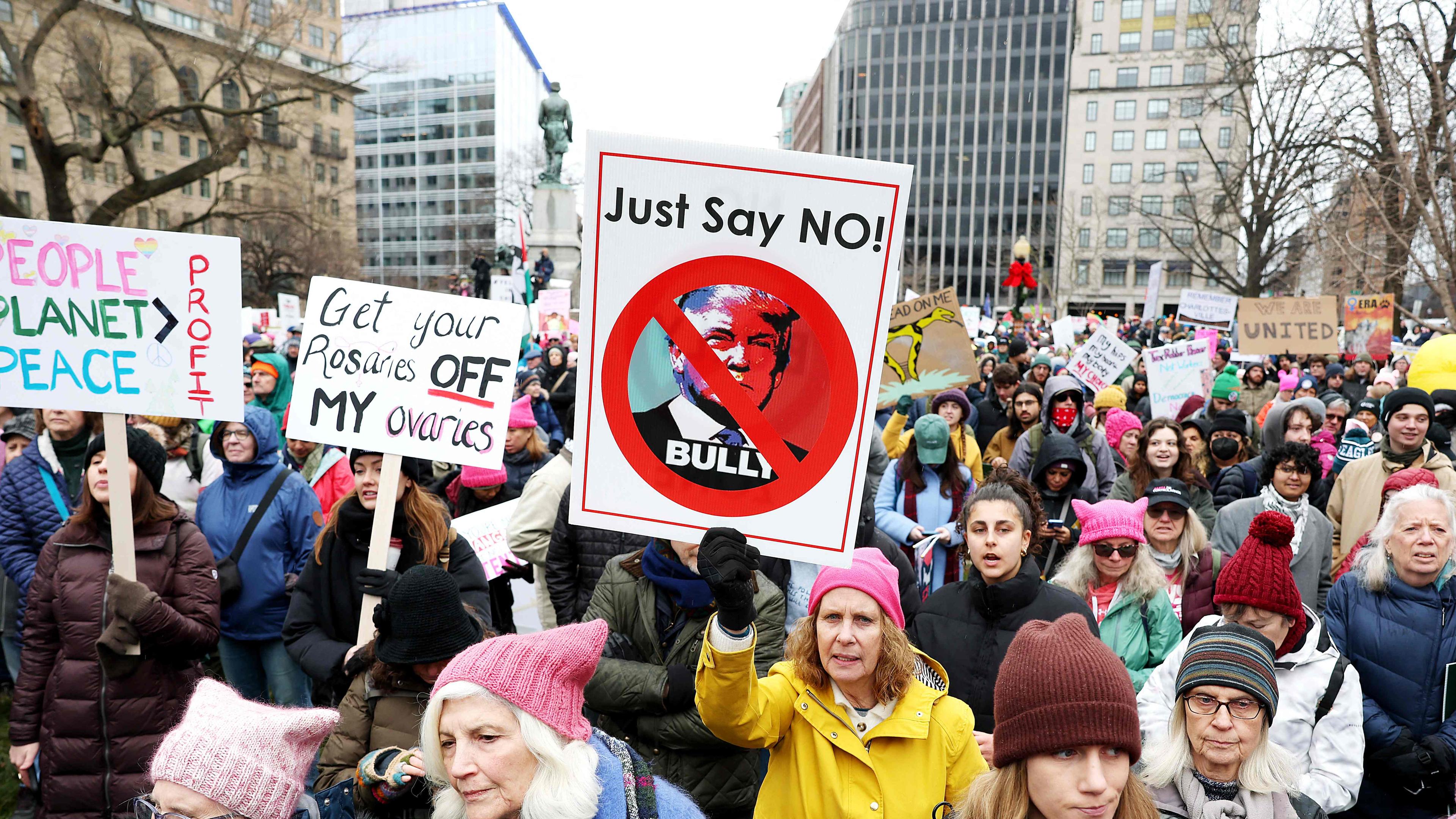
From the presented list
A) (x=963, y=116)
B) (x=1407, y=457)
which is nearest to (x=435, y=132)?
(x=963, y=116)

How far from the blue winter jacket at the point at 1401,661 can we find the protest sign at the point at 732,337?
7.81ft

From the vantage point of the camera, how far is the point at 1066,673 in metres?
1.95

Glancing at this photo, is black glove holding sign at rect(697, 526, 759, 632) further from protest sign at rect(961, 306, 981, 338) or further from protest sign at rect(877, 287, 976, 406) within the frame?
protest sign at rect(961, 306, 981, 338)

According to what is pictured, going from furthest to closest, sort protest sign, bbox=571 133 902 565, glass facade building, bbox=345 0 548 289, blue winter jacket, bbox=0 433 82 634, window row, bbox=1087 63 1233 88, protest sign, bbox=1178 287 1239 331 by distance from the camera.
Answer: glass facade building, bbox=345 0 548 289 < window row, bbox=1087 63 1233 88 < protest sign, bbox=1178 287 1239 331 < blue winter jacket, bbox=0 433 82 634 < protest sign, bbox=571 133 902 565

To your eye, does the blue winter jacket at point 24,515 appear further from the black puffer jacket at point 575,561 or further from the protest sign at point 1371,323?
the protest sign at point 1371,323

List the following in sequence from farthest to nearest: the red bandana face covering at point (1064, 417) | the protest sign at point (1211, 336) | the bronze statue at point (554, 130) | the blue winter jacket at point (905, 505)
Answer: the bronze statue at point (554, 130), the protest sign at point (1211, 336), the red bandana face covering at point (1064, 417), the blue winter jacket at point (905, 505)

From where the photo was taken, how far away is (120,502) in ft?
10.8

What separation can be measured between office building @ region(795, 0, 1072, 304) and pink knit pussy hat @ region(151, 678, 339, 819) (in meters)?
83.9

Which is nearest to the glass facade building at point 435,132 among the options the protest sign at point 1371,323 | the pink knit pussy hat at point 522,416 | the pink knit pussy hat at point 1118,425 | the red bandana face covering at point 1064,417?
the protest sign at point 1371,323

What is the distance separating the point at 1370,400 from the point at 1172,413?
82.7 inches

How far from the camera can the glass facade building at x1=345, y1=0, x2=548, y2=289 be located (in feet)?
327

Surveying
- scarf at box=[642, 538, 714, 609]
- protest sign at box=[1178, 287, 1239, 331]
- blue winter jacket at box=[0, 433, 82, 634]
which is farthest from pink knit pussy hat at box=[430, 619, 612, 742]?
protest sign at box=[1178, 287, 1239, 331]

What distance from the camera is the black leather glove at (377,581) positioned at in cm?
321

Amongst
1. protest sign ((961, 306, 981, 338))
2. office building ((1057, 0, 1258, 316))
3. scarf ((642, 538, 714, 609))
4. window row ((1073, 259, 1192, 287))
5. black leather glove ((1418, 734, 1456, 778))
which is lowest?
black leather glove ((1418, 734, 1456, 778))
